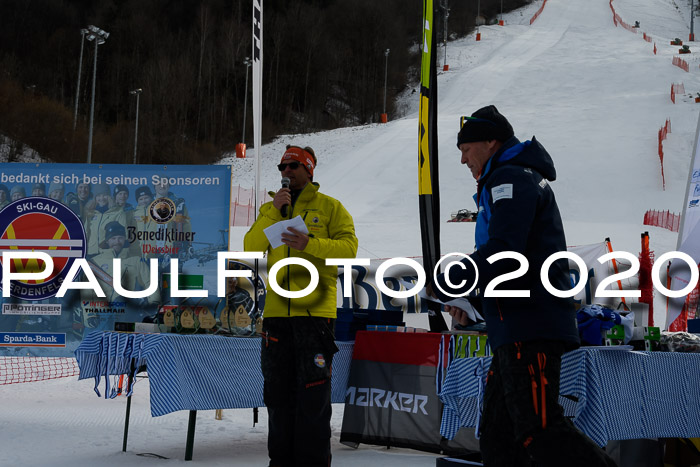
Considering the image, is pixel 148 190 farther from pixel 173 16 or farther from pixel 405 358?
pixel 173 16

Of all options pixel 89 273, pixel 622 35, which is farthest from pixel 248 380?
pixel 622 35

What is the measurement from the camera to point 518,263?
2.37 m

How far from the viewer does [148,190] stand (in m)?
6.37

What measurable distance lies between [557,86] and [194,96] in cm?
2802

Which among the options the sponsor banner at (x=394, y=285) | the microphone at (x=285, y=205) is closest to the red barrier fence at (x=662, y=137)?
the sponsor banner at (x=394, y=285)

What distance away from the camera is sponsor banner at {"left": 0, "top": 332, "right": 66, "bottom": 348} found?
20.3 ft

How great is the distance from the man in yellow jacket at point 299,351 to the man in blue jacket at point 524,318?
1.13m

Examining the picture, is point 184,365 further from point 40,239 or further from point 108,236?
point 40,239

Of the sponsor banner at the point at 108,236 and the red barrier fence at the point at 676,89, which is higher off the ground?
the red barrier fence at the point at 676,89

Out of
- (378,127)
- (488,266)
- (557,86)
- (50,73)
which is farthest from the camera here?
(50,73)

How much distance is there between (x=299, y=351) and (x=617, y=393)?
5.05 ft

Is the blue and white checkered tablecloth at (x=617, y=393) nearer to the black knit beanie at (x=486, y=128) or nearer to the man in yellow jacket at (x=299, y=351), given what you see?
the man in yellow jacket at (x=299, y=351)

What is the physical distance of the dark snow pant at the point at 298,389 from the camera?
3.46 m

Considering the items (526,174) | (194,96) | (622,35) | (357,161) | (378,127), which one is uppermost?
(622,35)
